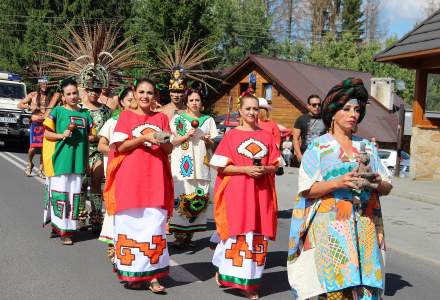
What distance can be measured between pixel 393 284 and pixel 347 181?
3.17 meters

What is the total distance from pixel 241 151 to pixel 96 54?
345 cm

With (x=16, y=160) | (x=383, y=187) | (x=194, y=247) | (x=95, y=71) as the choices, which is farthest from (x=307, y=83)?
(x=383, y=187)

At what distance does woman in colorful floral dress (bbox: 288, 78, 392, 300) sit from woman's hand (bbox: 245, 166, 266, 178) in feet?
4.46

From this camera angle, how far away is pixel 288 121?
33.6 meters

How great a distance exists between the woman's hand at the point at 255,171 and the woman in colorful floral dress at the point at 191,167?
6.20 ft

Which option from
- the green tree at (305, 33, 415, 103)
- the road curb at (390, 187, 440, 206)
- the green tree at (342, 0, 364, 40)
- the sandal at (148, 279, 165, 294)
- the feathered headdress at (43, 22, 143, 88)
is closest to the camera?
the sandal at (148, 279, 165, 294)

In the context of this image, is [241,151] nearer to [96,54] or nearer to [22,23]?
[96,54]

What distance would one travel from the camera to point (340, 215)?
3832 millimetres

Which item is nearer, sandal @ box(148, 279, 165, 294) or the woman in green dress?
sandal @ box(148, 279, 165, 294)

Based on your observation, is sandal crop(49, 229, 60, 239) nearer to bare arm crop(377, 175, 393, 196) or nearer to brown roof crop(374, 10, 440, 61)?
bare arm crop(377, 175, 393, 196)

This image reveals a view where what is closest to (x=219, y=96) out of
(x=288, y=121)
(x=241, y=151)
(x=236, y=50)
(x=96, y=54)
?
(x=288, y=121)

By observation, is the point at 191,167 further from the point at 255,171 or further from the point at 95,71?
the point at 255,171

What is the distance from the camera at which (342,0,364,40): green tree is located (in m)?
64.4

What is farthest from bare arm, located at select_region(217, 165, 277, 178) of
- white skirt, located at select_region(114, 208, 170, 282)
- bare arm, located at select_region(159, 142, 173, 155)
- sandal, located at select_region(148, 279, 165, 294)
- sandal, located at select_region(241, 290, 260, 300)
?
sandal, located at select_region(148, 279, 165, 294)
